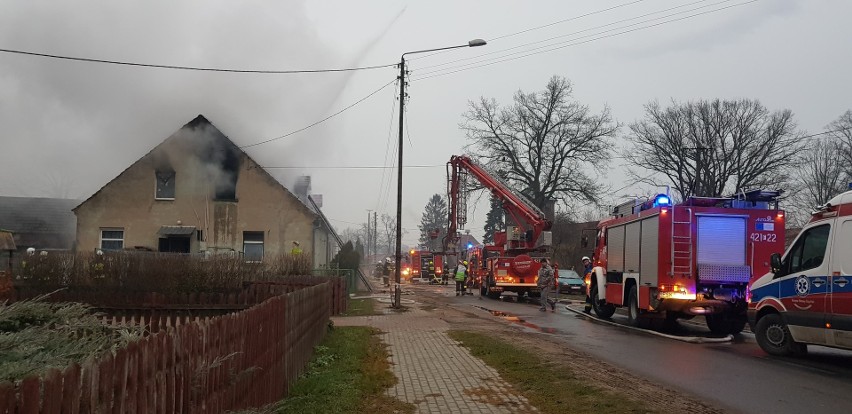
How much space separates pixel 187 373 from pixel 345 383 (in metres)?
4.11

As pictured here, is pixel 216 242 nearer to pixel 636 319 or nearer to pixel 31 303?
pixel 636 319

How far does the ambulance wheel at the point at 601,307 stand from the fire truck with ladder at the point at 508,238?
6.98m

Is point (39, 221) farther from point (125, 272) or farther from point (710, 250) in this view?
point (710, 250)

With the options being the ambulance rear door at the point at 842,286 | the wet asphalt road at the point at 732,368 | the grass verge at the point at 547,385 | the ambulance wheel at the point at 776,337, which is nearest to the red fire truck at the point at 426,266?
the wet asphalt road at the point at 732,368

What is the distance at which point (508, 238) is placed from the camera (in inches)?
1088

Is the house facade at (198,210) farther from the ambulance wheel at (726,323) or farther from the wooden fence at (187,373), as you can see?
the wooden fence at (187,373)

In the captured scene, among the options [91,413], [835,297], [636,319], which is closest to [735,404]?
[835,297]

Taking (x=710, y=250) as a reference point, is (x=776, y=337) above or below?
below

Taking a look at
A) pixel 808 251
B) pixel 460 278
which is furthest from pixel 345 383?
pixel 460 278

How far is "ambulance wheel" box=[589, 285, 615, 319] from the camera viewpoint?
17.6 meters

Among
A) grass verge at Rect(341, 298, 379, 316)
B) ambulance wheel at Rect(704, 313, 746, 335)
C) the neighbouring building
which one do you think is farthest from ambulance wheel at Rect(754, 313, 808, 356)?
the neighbouring building

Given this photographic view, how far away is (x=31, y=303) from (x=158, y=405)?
2.65 metres

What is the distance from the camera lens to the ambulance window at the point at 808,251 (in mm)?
9836

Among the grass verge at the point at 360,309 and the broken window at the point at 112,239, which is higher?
the broken window at the point at 112,239
